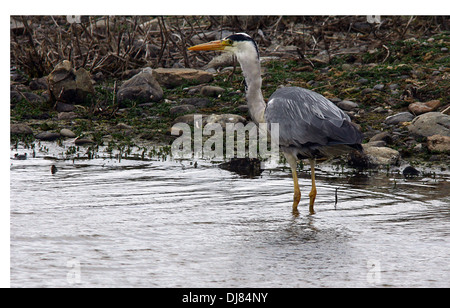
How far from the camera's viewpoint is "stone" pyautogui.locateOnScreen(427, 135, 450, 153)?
29.7ft

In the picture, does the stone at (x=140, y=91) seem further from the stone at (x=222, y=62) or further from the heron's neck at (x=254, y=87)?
the heron's neck at (x=254, y=87)

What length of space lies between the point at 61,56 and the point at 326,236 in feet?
26.2

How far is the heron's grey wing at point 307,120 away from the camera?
21.7 ft

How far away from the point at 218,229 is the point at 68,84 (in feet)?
20.5

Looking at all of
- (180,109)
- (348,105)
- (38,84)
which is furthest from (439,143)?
(38,84)

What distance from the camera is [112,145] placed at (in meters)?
10.0

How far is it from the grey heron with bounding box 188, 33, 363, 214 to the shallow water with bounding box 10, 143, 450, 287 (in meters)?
0.56

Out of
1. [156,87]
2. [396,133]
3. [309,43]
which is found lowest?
[396,133]

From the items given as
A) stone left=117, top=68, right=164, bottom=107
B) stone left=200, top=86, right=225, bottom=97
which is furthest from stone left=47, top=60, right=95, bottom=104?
stone left=200, top=86, right=225, bottom=97

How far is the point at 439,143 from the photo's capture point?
29.8 ft

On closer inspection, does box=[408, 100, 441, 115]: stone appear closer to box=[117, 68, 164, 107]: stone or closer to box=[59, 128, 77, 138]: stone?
box=[117, 68, 164, 107]: stone
